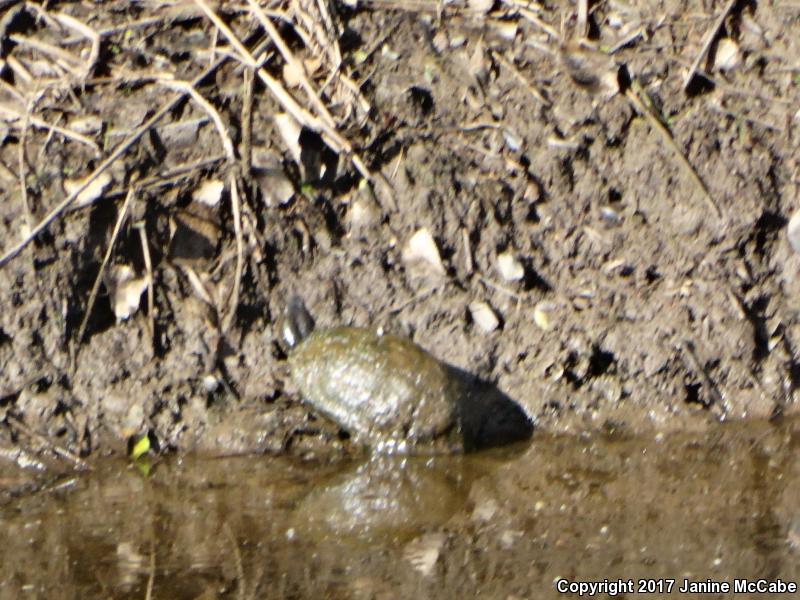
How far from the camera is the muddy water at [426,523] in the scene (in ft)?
11.9

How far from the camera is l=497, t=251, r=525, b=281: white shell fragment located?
4.79m

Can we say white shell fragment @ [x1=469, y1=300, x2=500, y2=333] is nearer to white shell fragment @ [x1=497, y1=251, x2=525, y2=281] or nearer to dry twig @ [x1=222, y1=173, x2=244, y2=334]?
white shell fragment @ [x1=497, y1=251, x2=525, y2=281]

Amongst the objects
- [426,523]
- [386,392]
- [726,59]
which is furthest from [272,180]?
[726,59]

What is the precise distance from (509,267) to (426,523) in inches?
49.5

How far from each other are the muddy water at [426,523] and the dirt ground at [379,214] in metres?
0.19

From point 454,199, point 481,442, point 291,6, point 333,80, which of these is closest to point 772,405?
point 481,442

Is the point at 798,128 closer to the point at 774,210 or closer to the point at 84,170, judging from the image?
the point at 774,210

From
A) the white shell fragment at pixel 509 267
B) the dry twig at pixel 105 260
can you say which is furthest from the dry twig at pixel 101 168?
the white shell fragment at pixel 509 267

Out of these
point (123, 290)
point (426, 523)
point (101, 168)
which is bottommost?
point (426, 523)

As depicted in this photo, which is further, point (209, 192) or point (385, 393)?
point (209, 192)

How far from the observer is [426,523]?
3.99m

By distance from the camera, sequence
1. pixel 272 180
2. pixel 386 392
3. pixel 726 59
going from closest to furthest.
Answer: pixel 386 392 → pixel 272 180 → pixel 726 59

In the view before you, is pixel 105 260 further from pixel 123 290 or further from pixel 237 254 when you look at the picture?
pixel 237 254

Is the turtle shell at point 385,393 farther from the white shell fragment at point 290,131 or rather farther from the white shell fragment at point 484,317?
the white shell fragment at point 290,131
